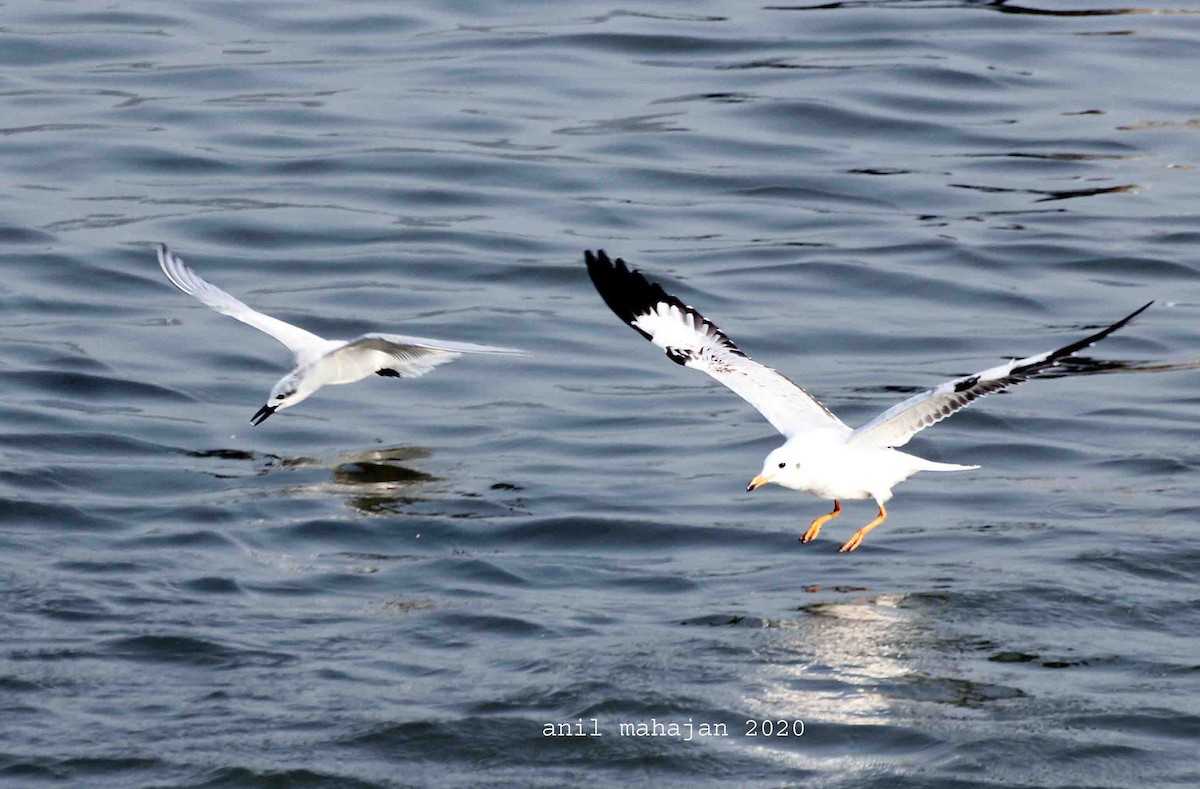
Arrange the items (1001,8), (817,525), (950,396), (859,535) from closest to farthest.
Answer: (950,396), (859,535), (817,525), (1001,8)

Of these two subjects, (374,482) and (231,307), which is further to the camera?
(231,307)

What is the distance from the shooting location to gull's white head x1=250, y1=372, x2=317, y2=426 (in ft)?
41.8

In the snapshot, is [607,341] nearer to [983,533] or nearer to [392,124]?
[983,533]

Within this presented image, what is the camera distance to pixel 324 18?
76.1 feet

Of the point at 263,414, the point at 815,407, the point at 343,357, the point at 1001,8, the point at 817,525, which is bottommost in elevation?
the point at 263,414

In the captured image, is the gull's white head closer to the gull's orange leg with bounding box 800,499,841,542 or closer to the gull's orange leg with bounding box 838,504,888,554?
the gull's orange leg with bounding box 800,499,841,542

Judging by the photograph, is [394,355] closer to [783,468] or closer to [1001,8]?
[783,468]

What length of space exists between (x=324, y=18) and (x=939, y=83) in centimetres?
739

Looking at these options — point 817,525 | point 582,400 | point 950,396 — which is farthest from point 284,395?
point 950,396

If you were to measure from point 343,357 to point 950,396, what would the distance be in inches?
197

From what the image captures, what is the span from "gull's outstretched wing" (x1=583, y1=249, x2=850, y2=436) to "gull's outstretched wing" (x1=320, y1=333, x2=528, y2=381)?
966 mm

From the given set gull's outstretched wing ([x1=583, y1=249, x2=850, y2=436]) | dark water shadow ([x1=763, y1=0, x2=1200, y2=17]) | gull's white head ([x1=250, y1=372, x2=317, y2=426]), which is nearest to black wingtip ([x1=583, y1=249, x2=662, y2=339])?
gull's outstretched wing ([x1=583, y1=249, x2=850, y2=436])

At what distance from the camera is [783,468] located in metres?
9.97

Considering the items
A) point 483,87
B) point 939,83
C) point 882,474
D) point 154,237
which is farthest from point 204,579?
point 939,83
